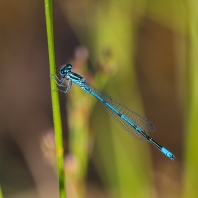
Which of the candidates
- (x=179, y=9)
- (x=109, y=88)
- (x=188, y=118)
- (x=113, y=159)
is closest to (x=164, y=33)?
(x=179, y=9)

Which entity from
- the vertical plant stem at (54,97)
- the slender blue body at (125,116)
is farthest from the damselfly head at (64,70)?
the vertical plant stem at (54,97)

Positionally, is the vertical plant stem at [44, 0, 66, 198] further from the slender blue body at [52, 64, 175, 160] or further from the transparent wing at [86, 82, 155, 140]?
the transparent wing at [86, 82, 155, 140]

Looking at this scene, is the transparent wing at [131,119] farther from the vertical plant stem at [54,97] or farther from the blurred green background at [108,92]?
the vertical plant stem at [54,97]

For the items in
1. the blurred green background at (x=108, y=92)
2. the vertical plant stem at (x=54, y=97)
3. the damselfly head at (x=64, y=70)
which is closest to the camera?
the vertical plant stem at (x=54, y=97)

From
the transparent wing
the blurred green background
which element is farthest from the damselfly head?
the transparent wing

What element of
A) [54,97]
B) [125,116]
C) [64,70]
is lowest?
[54,97]

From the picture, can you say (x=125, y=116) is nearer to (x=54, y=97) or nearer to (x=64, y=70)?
(x=64, y=70)

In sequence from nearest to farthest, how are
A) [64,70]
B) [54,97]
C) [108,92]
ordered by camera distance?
[54,97]
[64,70]
[108,92]

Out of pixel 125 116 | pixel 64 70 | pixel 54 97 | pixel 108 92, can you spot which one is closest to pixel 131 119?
pixel 125 116

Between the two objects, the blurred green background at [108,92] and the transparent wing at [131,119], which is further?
the transparent wing at [131,119]
